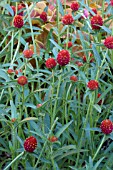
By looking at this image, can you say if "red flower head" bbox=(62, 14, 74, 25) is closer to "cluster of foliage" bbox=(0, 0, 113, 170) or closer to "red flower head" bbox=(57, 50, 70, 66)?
"cluster of foliage" bbox=(0, 0, 113, 170)

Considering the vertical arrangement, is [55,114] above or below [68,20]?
below

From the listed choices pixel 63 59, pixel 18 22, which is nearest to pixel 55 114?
pixel 63 59

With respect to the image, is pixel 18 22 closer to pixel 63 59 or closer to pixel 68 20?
pixel 68 20

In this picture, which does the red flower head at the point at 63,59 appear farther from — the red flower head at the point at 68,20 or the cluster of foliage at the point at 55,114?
the red flower head at the point at 68,20

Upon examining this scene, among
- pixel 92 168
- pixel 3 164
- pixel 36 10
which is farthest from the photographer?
pixel 36 10

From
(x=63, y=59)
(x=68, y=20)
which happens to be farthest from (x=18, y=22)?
(x=63, y=59)

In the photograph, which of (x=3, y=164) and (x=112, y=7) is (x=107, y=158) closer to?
(x=3, y=164)

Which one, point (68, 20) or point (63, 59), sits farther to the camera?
point (68, 20)

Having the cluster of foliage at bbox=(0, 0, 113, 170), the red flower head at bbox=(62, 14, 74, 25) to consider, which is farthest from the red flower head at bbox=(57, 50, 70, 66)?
the red flower head at bbox=(62, 14, 74, 25)

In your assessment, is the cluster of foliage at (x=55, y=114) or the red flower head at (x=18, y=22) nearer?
the cluster of foliage at (x=55, y=114)

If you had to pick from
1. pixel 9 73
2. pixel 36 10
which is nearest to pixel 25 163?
pixel 9 73

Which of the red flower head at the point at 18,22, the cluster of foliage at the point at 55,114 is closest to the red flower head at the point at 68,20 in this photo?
the cluster of foliage at the point at 55,114
